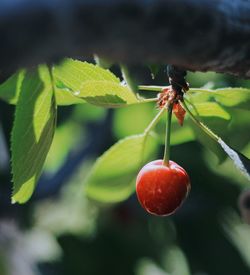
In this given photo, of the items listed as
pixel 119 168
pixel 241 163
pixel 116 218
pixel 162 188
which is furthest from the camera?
pixel 116 218

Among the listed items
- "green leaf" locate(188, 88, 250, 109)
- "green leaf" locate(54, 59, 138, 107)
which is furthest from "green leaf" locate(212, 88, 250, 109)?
"green leaf" locate(54, 59, 138, 107)

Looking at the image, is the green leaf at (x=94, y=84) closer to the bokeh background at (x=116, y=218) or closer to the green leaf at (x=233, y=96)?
the green leaf at (x=233, y=96)

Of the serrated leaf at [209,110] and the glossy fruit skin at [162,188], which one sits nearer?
the glossy fruit skin at [162,188]

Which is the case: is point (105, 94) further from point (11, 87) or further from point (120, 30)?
point (120, 30)

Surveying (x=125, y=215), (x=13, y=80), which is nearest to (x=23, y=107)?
(x=13, y=80)

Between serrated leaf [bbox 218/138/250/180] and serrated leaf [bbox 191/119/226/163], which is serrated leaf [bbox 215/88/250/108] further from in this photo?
serrated leaf [bbox 218/138/250/180]

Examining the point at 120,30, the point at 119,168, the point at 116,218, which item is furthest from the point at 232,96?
Result: the point at 116,218

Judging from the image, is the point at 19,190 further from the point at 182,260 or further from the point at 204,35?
the point at 182,260

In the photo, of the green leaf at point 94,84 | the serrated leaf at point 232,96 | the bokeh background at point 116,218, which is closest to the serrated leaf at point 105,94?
the green leaf at point 94,84
